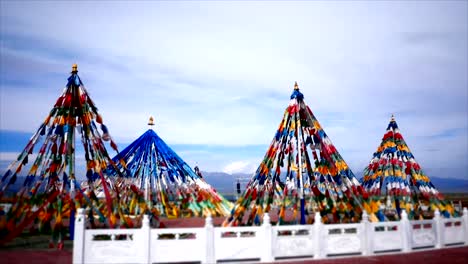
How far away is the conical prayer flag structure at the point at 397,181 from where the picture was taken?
14.9 m

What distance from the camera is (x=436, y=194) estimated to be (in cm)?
1510

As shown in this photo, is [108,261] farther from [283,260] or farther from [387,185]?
[387,185]

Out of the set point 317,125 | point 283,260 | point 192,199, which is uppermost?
point 317,125

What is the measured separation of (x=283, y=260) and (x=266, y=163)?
449 cm

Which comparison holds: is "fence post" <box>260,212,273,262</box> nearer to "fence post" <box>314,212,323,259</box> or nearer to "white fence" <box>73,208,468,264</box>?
"white fence" <box>73,208,468,264</box>

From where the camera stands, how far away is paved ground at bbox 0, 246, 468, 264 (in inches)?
428

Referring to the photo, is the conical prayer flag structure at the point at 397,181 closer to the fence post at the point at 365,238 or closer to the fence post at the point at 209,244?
the fence post at the point at 365,238

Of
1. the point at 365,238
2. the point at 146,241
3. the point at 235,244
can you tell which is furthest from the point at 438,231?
the point at 146,241

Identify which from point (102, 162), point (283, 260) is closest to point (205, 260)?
point (283, 260)

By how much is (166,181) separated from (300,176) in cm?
1108

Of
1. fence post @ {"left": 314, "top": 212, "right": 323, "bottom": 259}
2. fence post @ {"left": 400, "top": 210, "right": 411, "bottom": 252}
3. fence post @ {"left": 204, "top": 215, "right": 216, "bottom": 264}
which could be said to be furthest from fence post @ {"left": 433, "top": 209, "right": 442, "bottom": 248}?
fence post @ {"left": 204, "top": 215, "right": 216, "bottom": 264}

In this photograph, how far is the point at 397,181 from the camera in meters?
18.0

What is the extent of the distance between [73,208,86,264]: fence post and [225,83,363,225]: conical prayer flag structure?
205 inches

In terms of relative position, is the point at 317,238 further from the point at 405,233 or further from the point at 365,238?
the point at 405,233
